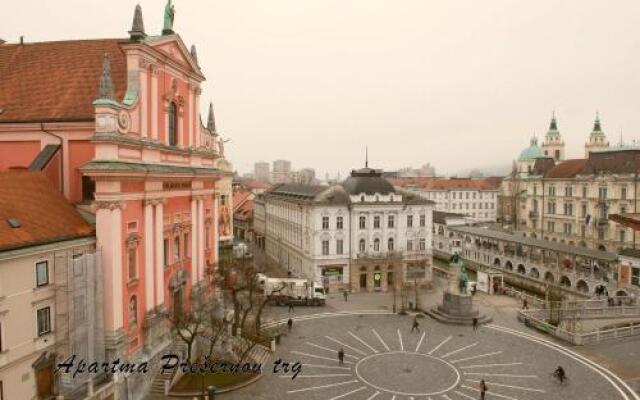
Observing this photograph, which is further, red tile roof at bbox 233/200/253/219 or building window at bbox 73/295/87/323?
red tile roof at bbox 233/200/253/219

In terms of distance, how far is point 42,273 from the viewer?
23750 mm

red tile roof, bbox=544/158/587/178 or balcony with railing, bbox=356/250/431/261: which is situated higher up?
red tile roof, bbox=544/158/587/178

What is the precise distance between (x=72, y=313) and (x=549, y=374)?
29.2 meters

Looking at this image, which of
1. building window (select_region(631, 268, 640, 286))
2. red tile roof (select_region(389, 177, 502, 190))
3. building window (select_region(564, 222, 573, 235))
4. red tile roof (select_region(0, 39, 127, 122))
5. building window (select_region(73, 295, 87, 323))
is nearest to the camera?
building window (select_region(73, 295, 87, 323))

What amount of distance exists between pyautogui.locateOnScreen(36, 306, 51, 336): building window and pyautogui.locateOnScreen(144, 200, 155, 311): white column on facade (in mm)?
5732

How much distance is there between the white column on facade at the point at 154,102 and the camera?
3038cm

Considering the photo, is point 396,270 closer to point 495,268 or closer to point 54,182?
point 495,268

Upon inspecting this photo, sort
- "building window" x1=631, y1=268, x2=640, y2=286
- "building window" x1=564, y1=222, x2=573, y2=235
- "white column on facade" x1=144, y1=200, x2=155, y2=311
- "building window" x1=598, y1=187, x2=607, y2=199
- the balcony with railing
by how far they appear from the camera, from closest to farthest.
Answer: "white column on facade" x1=144, y1=200, x2=155, y2=311, "building window" x1=631, y1=268, x2=640, y2=286, the balcony with railing, "building window" x1=598, y1=187, x2=607, y2=199, "building window" x1=564, y1=222, x2=573, y2=235

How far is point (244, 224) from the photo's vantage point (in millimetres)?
107688

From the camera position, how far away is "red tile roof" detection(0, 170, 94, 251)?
22500 millimetres

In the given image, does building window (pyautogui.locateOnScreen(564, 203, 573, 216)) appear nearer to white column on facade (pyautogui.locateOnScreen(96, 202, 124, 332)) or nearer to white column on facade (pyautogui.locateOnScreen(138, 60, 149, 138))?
white column on facade (pyautogui.locateOnScreen(138, 60, 149, 138))

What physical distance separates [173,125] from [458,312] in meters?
29.7

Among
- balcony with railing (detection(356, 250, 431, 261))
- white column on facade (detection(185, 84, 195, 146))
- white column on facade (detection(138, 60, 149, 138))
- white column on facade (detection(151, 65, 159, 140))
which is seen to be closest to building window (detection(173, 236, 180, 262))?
white column on facade (detection(185, 84, 195, 146))

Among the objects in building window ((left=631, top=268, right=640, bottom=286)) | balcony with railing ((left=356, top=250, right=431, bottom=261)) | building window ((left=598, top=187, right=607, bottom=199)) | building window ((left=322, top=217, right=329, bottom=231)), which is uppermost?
building window ((left=598, top=187, right=607, bottom=199))
